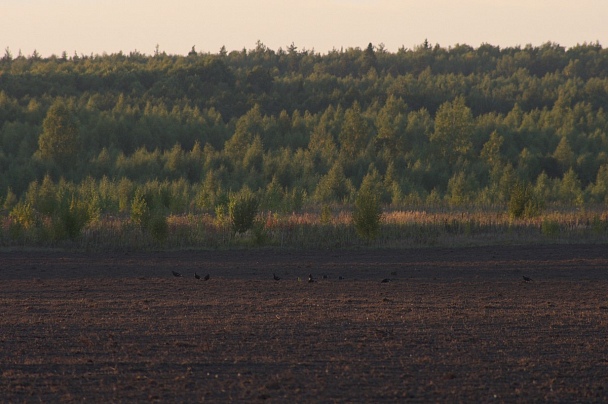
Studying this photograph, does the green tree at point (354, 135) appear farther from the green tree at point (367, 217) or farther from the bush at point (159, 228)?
the bush at point (159, 228)

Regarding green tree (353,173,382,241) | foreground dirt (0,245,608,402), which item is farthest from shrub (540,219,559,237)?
foreground dirt (0,245,608,402)

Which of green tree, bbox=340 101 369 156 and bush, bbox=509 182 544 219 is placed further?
green tree, bbox=340 101 369 156

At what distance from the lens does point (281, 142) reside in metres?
88.7

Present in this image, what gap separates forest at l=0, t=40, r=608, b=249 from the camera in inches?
2142

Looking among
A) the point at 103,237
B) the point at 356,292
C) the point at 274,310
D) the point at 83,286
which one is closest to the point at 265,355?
the point at 274,310

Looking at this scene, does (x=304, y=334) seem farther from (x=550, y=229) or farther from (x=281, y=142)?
(x=281, y=142)

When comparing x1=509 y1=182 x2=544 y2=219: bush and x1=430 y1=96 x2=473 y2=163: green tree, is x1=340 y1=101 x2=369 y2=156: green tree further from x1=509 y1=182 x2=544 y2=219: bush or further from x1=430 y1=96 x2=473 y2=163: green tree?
x1=509 y1=182 x2=544 y2=219: bush

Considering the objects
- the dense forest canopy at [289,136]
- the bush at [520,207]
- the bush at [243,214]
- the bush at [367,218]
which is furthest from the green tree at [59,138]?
the bush at [367,218]

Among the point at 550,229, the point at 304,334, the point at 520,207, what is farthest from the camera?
the point at 520,207

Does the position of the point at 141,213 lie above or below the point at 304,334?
below

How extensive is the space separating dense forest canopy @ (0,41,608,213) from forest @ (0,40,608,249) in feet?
0.56

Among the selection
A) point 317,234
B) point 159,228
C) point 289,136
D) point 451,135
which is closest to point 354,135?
point 451,135

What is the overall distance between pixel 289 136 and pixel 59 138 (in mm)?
24789

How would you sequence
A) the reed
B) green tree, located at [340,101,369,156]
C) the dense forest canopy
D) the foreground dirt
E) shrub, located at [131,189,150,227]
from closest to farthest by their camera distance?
the foreground dirt
the reed
shrub, located at [131,189,150,227]
the dense forest canopy
green tree, located at [340,101,369,156]
